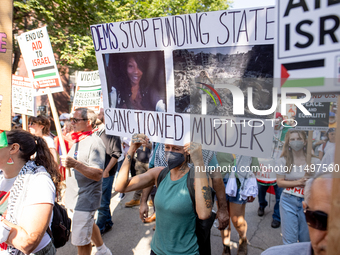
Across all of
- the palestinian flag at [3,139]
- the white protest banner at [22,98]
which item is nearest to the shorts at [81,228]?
the palestinian flag at [3,139]

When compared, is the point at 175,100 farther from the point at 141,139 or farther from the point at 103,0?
the point at 103,0

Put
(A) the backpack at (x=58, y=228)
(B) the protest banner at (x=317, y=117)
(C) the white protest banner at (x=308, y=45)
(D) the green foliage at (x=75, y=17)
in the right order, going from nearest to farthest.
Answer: (C) the white protest banner at (x=308, y=45), (A) the backpack at (x=58, y=228), (B) the protest banner at (x=317, y=117), (D) the green foliage at (x=75, y=17)

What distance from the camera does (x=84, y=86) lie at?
519cm

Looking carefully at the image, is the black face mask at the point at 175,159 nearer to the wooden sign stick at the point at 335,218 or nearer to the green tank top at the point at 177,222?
the green tank top at the point at 177,222

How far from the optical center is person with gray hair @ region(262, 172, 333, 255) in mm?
1209

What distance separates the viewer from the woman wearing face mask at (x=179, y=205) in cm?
192

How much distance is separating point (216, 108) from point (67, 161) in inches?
66.9

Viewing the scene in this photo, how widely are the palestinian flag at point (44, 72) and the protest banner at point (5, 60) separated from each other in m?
1.19

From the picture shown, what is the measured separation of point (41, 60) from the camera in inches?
124

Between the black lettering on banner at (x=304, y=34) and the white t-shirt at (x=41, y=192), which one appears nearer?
the black lettering on banner at (x=304, y=34)

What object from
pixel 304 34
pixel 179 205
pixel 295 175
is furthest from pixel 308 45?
pixel 295 175

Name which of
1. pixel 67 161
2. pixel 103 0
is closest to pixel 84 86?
pixel 67 161

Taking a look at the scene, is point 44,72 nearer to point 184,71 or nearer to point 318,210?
point 184,71

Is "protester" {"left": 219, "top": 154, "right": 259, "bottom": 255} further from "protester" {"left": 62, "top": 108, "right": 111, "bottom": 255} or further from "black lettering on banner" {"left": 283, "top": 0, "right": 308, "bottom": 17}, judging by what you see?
"black lettering on banner" {"left": 283, "top": 0, "right": 308, "bottom": 17}
